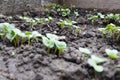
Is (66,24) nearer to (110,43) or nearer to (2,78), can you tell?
(110,43)

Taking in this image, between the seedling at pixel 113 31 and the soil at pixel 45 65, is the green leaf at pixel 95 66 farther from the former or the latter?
the seedling at pixel 113 31

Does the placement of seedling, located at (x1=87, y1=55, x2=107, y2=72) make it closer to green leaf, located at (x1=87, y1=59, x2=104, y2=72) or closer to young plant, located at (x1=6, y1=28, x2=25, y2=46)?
green leaf, located at (x1=87, y1=59, x2=104, y2=72)

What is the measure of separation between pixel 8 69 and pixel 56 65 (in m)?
0.22

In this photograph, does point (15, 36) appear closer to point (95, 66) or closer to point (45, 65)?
point (45, 65)

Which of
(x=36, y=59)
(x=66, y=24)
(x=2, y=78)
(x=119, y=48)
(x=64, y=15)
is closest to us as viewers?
(x=2, y=78)

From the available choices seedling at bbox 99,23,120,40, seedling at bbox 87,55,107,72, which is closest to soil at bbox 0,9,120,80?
seedling at bbox 87,55,107,72

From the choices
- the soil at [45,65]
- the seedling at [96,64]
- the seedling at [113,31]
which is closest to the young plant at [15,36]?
the soil at [45,65]

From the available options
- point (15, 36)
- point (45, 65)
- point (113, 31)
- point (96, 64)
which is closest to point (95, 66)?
point (96, 64)

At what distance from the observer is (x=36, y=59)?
3.49 feet

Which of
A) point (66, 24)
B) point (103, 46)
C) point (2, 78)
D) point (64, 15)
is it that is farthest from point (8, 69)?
point (64, 15)

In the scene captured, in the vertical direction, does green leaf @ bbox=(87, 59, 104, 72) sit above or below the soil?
above

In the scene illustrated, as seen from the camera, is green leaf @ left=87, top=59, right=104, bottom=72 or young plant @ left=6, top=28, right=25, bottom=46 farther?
young plant @ left=6, top=28, right=25, bottom=46

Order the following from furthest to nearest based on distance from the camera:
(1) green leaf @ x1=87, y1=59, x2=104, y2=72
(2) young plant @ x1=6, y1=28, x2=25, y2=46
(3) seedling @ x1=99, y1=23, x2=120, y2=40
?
(3) seedling @ x1=99, y1=23, x2=120, y2=40 < (2) young plant @ x1=6, y1=28, x2=25, y2=46 < (1) green leaf @ x1=87, y1=59, x2=104, y2=72

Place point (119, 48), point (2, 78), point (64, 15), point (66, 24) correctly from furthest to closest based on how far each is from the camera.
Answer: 1. point (64, 15)
2. point (66, 24)
3. point (119, 48)
4. point (2, 78)
